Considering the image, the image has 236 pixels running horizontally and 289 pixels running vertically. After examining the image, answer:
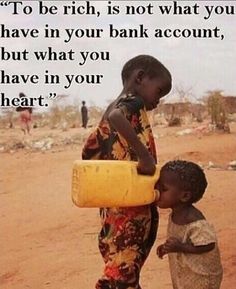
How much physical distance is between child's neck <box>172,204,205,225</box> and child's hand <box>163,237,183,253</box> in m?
0.06

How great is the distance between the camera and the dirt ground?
3.57 m

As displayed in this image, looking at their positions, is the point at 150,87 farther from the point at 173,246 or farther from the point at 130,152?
the point at 173,246

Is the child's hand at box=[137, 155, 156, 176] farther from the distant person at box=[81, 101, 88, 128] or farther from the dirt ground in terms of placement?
the distant person at box=[81, 101, 88, 128]

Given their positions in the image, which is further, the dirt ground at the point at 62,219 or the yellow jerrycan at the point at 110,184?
the dirt ground at the point at 62,219

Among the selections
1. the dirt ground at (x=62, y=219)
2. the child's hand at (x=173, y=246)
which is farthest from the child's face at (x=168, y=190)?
the dirt ground at (x=62, y=219)

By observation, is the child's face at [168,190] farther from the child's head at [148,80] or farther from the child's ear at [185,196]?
the child's head at [148,80]

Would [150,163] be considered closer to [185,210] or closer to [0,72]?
[185,210]

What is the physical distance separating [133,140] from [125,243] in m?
0.34

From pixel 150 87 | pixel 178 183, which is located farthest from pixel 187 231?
pixel 150 87

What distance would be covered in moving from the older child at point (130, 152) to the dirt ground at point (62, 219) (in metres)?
1.08

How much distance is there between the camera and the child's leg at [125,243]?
87.0 inches

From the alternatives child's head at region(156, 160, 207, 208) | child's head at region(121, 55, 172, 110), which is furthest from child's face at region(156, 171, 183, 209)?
child's head at region(121, 55, 172, 110)

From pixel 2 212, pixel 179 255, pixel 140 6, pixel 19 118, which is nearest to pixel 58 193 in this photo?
pixel 2 212

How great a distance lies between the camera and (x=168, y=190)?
85.9 inches
